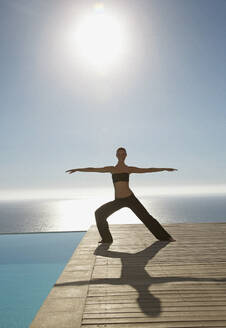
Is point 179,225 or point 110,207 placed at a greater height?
point 110,207

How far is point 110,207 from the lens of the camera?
19.2ft

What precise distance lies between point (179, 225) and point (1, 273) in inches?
277

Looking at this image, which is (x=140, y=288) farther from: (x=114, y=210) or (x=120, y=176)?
(x=120, y=176)

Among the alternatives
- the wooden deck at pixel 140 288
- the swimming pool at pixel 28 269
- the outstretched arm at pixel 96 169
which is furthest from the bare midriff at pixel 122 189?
the swimming pool at pixel 28 269

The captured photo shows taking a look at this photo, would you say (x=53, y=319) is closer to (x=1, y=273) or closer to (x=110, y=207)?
(x=110, y=207)

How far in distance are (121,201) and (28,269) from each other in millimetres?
6033

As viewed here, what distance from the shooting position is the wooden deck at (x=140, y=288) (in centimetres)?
233

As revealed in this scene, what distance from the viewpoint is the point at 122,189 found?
593cm

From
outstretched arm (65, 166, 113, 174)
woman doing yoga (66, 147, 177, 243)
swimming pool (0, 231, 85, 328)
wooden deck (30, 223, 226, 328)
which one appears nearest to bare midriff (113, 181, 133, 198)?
woman doing yoga (66, 147, 177, 243)

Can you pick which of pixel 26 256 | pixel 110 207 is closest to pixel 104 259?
pixel 110 207

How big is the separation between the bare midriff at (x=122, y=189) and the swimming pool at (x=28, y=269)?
425cm

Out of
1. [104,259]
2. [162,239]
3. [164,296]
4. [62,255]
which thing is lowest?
[62,255]

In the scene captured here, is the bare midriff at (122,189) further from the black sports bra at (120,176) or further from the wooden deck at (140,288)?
the wooden deck at (140,288)

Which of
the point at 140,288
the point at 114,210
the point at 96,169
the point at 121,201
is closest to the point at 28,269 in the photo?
the point at 114,210
